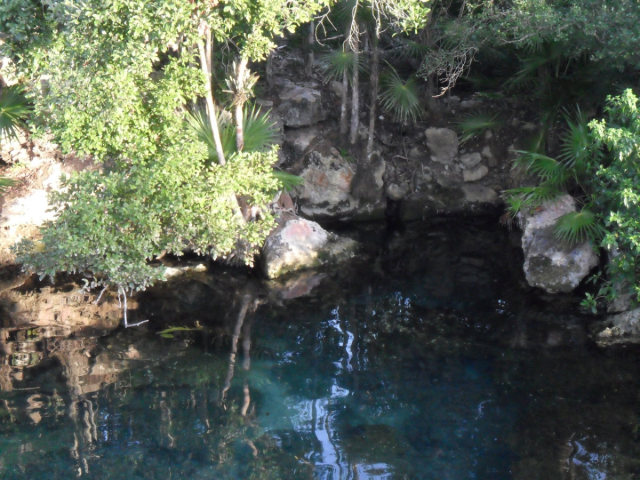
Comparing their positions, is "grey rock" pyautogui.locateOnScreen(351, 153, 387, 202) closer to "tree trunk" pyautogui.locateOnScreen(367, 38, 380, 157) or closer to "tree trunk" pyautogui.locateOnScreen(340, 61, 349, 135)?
"tree trunk" pyautogui.locateOnScreen(367, 38, 380, 157)

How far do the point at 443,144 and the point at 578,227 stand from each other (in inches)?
201

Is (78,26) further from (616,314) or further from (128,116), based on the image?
(616,314)

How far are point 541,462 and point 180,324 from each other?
A: 5.14 m

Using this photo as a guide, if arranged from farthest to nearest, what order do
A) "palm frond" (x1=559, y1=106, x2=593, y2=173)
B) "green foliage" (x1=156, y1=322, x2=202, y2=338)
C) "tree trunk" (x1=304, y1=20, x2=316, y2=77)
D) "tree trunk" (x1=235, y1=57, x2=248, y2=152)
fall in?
"tree trunk" (x1=304, y1=20, x2=316, y2=77) → "tree trunk" (x1=235, y1=57, x2=248, y2=152) → "palm frond" (x1=559, y1=106, x2=593, y2=173) → "green foliage" (x1=156, y1=322, x2=202, y2=338)

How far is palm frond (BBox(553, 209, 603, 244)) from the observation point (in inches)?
367

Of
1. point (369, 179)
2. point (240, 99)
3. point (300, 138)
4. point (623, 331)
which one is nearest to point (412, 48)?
point (369, 179)

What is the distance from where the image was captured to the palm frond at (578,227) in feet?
30.6

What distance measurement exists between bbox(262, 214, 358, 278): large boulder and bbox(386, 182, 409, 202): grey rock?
8.10 ft

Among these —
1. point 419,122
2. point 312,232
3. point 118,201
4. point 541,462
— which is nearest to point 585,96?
point 419,122

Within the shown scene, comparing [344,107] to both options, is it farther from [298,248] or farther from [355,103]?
[298,248]

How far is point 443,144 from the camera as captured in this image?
45.8 feet

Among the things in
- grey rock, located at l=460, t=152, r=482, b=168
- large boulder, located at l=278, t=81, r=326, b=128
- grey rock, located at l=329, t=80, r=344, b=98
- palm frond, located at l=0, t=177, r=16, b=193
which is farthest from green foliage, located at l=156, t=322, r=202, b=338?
grey rock, located at l=460, t=152, r=482, b=168

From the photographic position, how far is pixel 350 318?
9445 mm

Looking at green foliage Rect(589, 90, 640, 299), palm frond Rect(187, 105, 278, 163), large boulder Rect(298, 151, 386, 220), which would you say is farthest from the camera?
large boulder Rect(298, 151, 386, 220)
